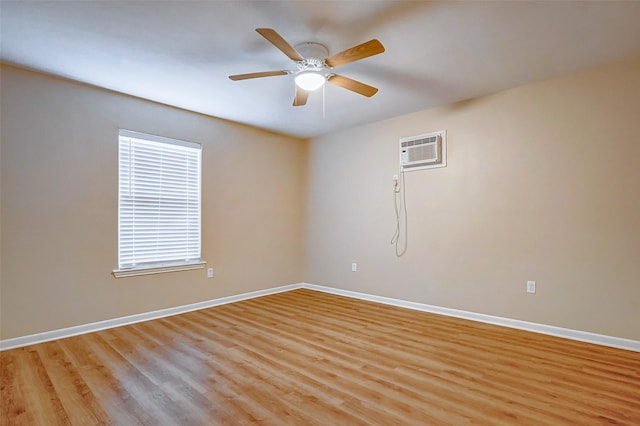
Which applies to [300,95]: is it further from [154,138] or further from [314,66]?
[154,138]

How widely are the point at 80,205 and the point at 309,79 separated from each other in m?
2.61

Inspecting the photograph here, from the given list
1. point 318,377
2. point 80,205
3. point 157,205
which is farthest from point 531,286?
point 80,205

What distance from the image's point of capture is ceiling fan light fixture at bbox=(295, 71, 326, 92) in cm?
264

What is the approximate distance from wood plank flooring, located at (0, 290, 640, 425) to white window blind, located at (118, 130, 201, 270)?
85 centimetres

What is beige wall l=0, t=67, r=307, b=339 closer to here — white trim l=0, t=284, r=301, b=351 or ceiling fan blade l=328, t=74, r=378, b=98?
white trim l=0, t=284, r=301, b=351

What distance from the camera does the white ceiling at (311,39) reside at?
215 cm

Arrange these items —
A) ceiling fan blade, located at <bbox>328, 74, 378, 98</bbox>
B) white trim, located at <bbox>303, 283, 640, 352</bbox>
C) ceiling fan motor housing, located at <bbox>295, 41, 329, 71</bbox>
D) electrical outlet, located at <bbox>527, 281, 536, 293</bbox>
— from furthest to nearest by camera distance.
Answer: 1. electrical outlet, located at <bbox>527, 281, 536, 293</bbox>
2. white trim, located at <bbox>303, 283, 640, 352</bbox>
3. ceiling fan blade, located at <bbox>328, 74, 378, 98</bbox>
4. ceiling fan motor housing, located at <bbox>295, 41, 329, 71</bbox>

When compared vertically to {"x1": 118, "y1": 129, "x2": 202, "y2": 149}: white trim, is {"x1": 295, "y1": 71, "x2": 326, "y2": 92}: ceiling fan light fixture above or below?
above

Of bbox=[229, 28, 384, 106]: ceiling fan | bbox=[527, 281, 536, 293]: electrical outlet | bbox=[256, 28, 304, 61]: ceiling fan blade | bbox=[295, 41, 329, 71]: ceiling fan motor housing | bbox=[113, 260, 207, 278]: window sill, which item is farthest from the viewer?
bbox=[113, 260, 207, 278]: window sill

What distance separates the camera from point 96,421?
1.82 meters

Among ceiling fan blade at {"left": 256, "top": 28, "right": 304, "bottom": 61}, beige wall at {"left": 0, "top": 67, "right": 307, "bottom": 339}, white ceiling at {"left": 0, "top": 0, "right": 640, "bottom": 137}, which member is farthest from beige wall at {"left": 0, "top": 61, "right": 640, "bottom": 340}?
ceiling fan blade at {"left": 256, "top": 28, "right": 304, "bottom": 61}

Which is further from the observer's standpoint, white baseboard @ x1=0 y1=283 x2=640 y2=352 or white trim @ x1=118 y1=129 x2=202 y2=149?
white trim @ x1=118 y1=129 x2=202 y2=149

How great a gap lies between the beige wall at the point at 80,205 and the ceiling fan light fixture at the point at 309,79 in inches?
82.2

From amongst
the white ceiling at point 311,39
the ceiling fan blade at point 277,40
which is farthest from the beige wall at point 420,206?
the ceiling fan blade at point 277,40
